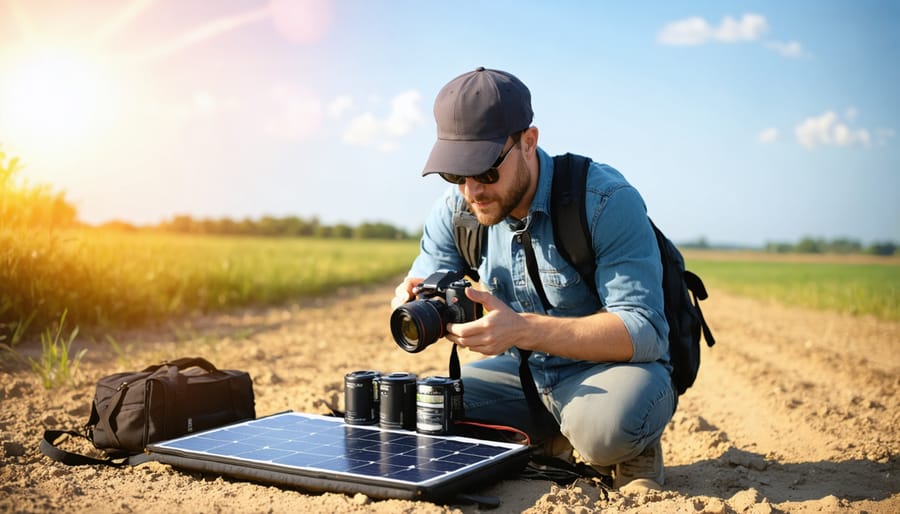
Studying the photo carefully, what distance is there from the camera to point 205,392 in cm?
367

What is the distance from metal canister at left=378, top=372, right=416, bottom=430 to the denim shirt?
542 millimetres

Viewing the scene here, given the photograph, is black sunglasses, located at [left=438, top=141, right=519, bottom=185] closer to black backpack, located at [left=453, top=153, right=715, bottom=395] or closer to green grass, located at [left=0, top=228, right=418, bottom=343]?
black backpack, located at [left=453, top=153, right=715, bottom=395]

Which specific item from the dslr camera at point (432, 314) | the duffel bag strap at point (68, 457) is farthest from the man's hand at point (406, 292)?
the duffel bag strap at point (68, 457)

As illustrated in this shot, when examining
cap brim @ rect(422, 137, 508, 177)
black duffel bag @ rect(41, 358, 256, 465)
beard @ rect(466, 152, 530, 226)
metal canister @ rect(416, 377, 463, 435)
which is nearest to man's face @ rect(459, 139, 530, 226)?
beard @ rect(466, 152, 530, 226)

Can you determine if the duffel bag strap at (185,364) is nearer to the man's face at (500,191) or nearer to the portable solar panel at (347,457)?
the portable solar panel at (347,457)

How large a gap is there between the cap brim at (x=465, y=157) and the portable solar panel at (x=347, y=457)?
1.09 metres

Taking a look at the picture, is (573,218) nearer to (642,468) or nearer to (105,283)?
(642,468)

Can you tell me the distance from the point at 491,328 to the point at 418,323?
280 millimetres

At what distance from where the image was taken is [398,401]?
3.42 meters

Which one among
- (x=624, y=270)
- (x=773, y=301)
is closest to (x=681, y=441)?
(x=624, y=270)

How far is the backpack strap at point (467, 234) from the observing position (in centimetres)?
357

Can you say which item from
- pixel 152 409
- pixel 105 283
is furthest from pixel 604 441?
pixel 105 283

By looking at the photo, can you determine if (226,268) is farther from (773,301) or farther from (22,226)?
(773,301)

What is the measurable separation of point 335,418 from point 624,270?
1.49 meters
